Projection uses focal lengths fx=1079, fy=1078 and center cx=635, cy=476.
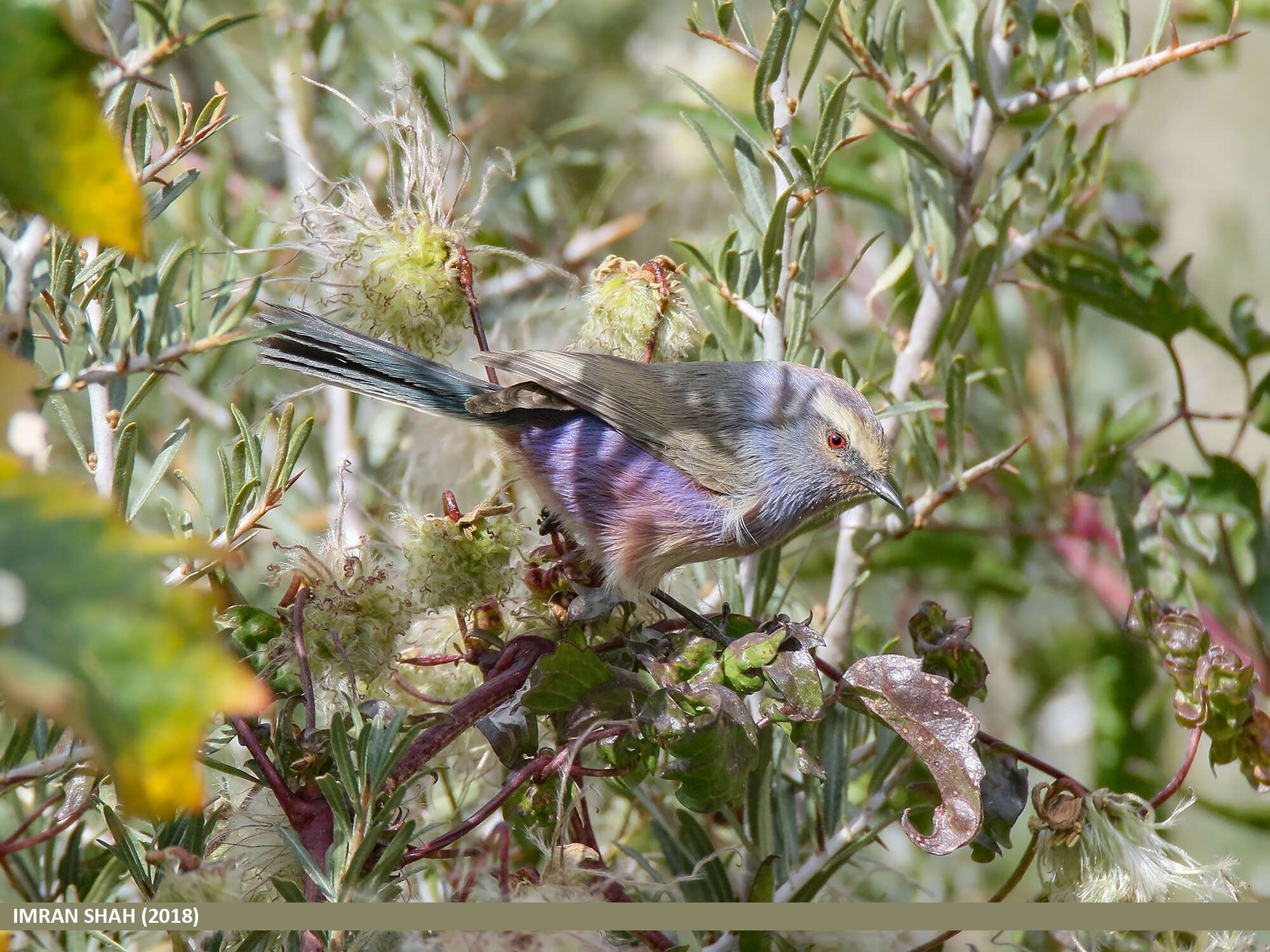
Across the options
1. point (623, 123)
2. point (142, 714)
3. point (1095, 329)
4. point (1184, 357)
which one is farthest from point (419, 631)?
point (1184, 357)

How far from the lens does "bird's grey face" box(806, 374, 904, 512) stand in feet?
6.55

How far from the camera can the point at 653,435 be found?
6.93 ft

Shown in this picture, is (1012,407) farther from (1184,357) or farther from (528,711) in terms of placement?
(1184,357)

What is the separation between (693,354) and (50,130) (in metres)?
1.58

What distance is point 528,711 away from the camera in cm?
143

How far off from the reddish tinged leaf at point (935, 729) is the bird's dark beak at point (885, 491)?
54 cm

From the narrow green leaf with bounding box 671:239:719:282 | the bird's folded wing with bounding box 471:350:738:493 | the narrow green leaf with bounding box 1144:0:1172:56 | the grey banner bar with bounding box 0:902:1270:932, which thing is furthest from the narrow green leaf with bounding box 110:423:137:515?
the narrow green leaf with bounding box 1144:0:1172:56

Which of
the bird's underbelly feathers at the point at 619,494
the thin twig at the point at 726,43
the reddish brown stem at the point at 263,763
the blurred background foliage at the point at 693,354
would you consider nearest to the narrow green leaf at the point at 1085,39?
the blurred background foliage at the point at 693,354

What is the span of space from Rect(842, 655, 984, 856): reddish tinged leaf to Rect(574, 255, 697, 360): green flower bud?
66 centimetres

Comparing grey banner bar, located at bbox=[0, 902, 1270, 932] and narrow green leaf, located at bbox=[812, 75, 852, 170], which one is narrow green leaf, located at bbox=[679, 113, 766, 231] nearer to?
narrow green leaf, located at bbox=[812, 75, 852, 170]

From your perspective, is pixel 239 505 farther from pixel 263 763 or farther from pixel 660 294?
pixel 660 294

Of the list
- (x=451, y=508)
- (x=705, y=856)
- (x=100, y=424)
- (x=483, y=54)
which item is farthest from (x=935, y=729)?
(x=483, y=54)

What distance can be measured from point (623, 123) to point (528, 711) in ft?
7.90

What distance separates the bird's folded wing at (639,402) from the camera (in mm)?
1975
